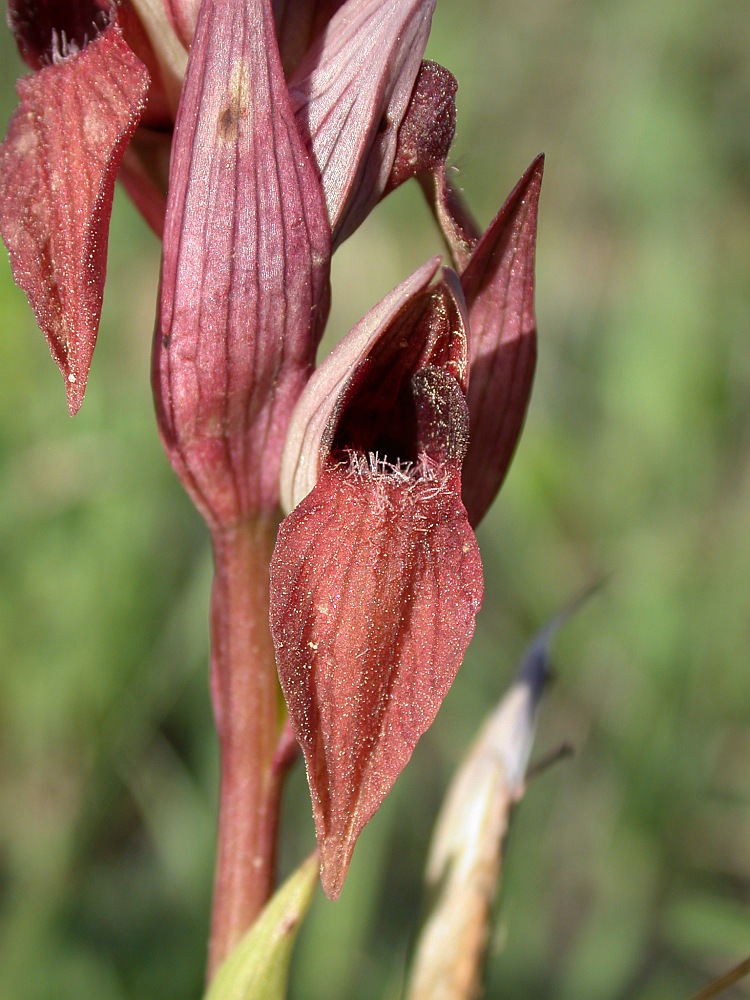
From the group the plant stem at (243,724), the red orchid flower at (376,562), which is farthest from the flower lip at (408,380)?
the plant stem at (243,724)

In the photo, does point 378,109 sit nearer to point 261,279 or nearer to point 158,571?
point 261,279

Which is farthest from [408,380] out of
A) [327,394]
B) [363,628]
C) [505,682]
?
[505,682]

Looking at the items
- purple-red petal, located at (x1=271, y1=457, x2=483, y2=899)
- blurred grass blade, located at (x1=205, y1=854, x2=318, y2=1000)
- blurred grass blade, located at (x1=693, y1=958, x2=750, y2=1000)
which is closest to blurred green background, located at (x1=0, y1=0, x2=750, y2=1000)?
blurred grass blade, located at (x1=693, y1=958, x2=750, y2=1000)

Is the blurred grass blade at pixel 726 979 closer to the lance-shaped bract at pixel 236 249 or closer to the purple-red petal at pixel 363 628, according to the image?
the purple-red petal at pixel 363 628

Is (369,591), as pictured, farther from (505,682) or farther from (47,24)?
(505,682)

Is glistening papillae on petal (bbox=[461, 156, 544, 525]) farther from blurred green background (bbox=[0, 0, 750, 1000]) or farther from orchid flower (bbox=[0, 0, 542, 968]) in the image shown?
blurred green background (bbox=[0, 0, 750, 1000])

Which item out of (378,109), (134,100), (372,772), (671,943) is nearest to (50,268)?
(134,100)
